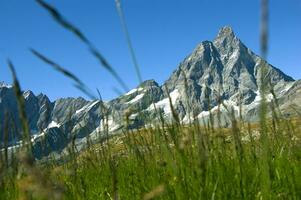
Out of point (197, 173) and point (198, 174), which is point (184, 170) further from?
point (198, 174)

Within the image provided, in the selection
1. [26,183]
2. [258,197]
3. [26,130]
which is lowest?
[258,197]

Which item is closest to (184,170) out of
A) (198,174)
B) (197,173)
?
(197,173)

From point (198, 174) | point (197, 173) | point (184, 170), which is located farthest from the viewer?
point (184, 170)

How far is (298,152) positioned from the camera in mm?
5293

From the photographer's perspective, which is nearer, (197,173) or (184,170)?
(197,173)

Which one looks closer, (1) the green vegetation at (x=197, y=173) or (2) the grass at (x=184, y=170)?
(2) the grass at (x=184, y=170)

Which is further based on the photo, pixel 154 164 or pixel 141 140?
pixel 141 140

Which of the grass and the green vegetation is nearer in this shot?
the grass

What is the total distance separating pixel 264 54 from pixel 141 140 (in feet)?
13.8

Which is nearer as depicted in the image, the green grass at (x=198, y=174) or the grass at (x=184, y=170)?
the grass at (x=184, y=170)

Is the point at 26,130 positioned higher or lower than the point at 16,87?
lower

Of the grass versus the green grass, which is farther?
the green grass

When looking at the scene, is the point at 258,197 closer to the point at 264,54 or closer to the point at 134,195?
the point at 134,195

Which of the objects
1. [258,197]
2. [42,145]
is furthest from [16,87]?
[42,145]
